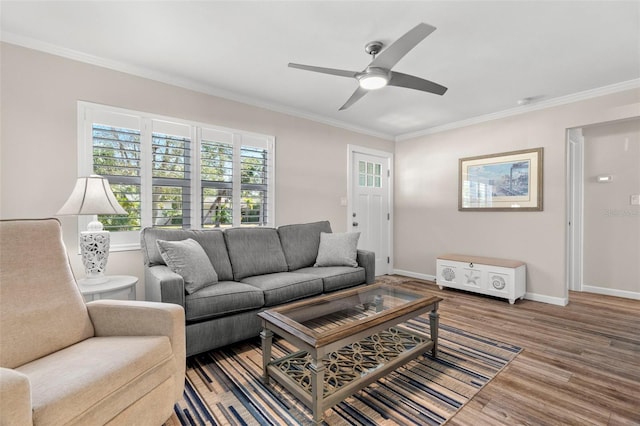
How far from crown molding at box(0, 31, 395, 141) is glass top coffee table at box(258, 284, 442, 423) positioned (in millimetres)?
2495

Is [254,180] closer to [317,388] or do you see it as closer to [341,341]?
[341,341]

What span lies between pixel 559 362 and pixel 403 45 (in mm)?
2525

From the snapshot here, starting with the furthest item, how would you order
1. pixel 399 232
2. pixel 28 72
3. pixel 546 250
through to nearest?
pixel 399 232 → pixel 546 250 → pixel 28 72

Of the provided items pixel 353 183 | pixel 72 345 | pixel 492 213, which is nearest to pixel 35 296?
pixel 72 345

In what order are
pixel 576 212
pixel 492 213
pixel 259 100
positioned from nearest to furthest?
pixel 259 100 → pixel 492 213 → pixel 576 212

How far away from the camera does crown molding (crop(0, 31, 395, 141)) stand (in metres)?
2.34

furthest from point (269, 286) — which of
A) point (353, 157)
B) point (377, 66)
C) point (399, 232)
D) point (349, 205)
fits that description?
point (399, 232)

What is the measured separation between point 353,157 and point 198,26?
2937 mm

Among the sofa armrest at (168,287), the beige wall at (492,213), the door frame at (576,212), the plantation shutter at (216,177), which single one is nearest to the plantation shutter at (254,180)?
the plantation shutter at (216,177)

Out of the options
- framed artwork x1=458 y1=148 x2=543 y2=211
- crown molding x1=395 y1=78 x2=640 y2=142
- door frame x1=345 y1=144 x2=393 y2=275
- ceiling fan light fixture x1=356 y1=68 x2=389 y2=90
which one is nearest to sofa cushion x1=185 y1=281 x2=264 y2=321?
ceiling fan light fixture x1=356 y1=68 x2=389 y2=90

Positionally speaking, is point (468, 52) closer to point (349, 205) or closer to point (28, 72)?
point (349, 205)

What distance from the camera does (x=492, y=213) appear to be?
13.7 ft

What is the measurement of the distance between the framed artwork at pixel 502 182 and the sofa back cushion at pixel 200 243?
3473mm

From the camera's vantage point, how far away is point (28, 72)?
7.73ft
